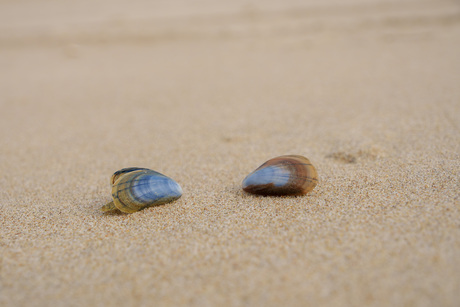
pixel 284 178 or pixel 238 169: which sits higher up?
pixel 284 178

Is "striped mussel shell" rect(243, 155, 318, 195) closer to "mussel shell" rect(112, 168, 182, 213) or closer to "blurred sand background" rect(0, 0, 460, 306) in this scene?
"blurred sand background" rect(0, 0, 460, 306)

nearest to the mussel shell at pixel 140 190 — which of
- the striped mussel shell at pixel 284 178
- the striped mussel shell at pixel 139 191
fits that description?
the striped mussel shell at pixel 139 191

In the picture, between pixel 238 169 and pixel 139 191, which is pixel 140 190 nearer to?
pixel 139 191

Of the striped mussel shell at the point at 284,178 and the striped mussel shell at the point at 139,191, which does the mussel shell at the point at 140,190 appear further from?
the striped mussel shell at the point at 284,178

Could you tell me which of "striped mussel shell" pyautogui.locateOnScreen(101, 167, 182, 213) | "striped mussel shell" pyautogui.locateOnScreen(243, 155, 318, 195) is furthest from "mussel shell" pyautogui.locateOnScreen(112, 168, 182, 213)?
"striped mussel shell" pyautogui.locateOnScreen(243, 155, 318, 195)

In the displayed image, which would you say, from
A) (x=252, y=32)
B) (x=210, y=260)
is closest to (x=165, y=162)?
(x=210, y=260)

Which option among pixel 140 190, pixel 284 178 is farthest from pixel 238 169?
pixel 140 190
